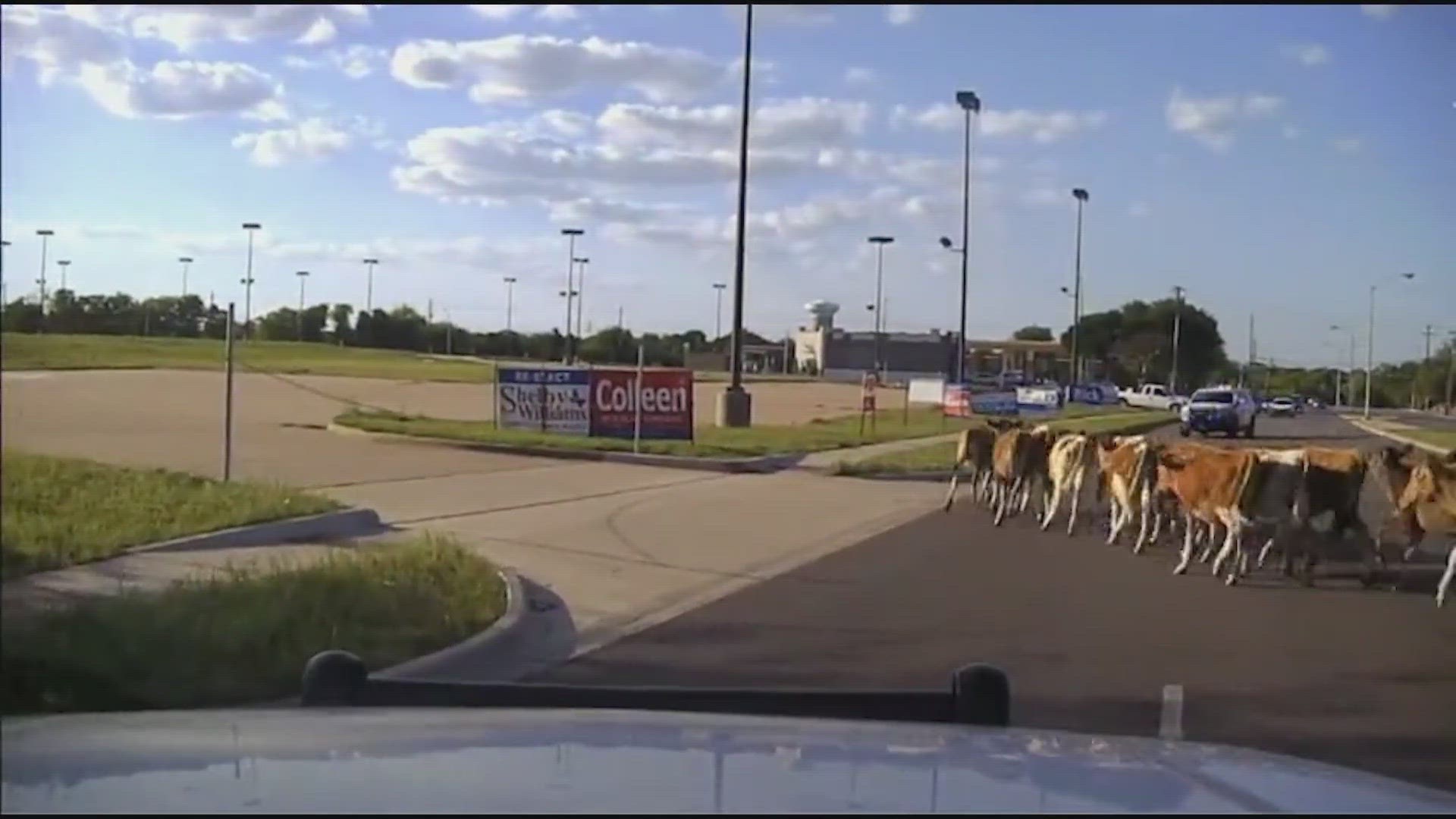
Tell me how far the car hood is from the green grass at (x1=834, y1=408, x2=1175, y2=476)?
20.0 meters

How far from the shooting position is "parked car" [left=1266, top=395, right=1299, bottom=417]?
1017 inches

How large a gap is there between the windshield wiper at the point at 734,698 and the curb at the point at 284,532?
1048 centimetres

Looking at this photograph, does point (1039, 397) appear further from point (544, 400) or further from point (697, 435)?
point (544, 400)

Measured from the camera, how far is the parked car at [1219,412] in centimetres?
2634

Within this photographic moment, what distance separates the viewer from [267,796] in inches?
144

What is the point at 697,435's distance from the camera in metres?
40.9

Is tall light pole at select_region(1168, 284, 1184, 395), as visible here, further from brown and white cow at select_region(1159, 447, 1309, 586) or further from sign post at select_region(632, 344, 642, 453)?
sign post at select_region(632, 344, 642, 453)

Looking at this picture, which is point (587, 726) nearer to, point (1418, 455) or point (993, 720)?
point (993, 720)

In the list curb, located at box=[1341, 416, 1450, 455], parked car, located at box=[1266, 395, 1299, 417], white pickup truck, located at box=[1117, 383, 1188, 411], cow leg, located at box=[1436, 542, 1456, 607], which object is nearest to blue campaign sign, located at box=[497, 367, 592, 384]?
white pickup truck, located at box=[1117, 383, 1188, 411]

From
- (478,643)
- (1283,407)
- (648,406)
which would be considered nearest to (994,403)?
(648,406)

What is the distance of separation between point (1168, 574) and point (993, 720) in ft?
42.6

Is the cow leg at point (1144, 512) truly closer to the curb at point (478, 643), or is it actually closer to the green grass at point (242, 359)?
the curb at point (478, 643)

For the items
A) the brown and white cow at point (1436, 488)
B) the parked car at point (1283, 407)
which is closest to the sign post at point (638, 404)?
the parked car at point (1283, 407)

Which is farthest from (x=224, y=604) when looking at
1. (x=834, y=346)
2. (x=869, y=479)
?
(x=834, y=346)
